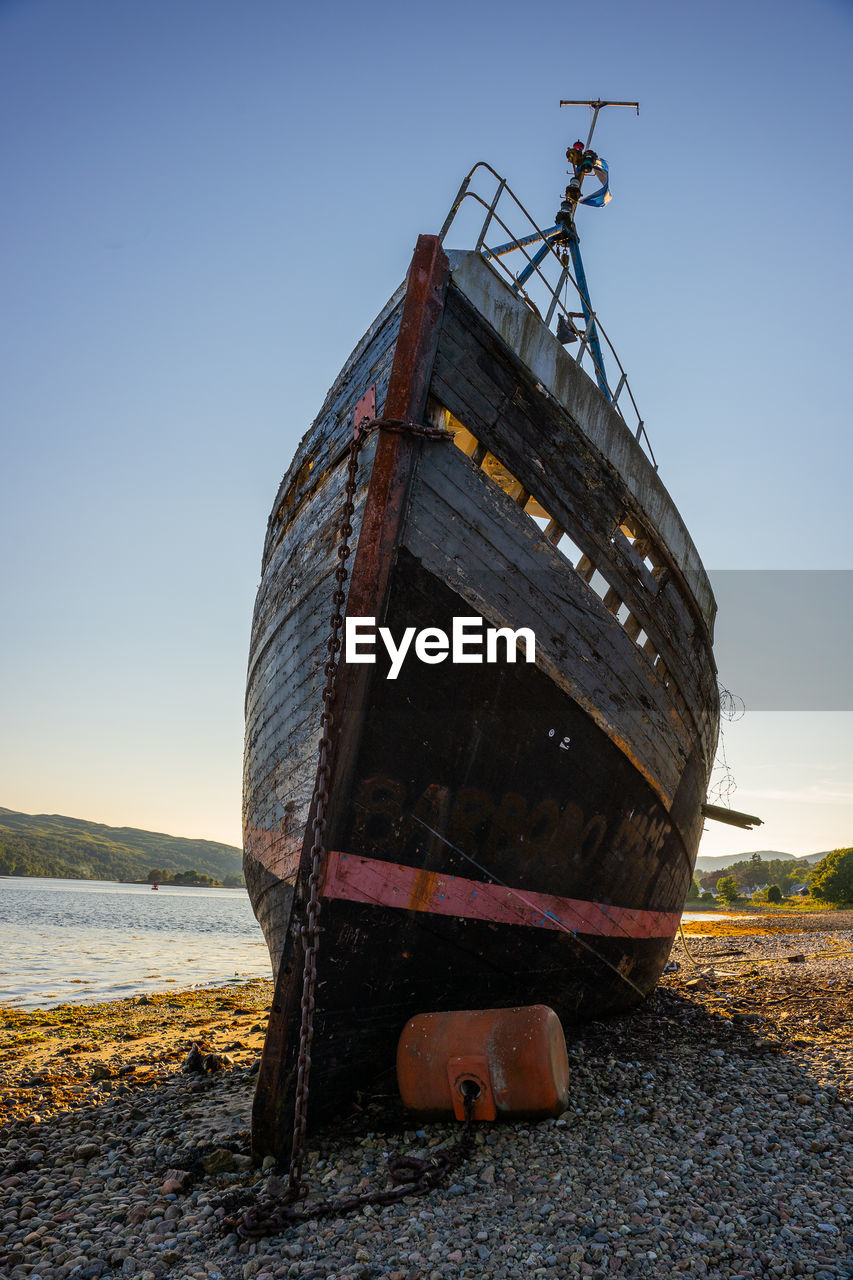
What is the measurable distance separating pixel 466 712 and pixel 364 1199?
7.89ft

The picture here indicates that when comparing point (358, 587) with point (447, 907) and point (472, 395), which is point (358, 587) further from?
point (447, 907)

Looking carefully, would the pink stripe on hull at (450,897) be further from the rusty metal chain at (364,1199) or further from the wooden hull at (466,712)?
the rusty metal chain at (364,1199)

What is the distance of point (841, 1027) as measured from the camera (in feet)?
20.9

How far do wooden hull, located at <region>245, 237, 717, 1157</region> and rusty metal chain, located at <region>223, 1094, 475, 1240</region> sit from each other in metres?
0.57

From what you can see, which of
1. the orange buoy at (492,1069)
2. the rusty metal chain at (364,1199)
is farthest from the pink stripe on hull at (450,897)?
the rusty metal chain at (364,1199)

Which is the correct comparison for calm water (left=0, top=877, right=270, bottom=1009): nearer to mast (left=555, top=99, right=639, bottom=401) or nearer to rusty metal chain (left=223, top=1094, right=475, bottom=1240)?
rusty metal chain (left=223, top=1094, right=475, bottom=1240)

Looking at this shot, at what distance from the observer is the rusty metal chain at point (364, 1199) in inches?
115

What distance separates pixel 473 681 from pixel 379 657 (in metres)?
0.63

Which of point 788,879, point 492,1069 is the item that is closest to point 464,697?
point 492,1069

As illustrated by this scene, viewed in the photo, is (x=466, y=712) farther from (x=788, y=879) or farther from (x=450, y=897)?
(x=788, y=879)

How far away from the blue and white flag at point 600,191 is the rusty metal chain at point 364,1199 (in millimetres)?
12578

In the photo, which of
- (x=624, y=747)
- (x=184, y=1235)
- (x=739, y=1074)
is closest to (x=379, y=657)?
(x=624, y=747)

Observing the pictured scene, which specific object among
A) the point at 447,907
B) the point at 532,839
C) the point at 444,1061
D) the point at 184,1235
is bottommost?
the point at 184,1235

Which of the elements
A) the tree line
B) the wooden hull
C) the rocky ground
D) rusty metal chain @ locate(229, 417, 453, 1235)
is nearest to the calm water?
the rocky ground
